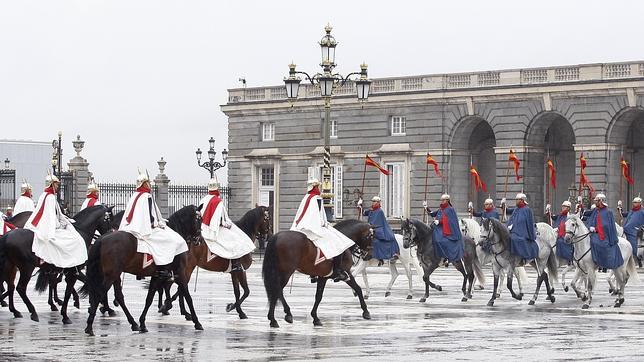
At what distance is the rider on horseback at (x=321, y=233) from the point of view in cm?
2062

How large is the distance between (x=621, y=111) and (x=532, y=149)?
486 cm

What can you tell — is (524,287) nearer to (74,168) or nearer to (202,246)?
(202,246)

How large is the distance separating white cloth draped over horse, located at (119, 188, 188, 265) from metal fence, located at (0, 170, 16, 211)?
37.8 metres

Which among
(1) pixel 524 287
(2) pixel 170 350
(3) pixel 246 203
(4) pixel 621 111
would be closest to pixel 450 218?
(1) pixel 524 287

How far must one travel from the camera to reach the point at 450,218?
27016mm

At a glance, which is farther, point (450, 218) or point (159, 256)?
point (450, 218)

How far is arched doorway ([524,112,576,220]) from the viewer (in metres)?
59.7

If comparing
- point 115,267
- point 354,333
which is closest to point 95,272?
point 115,267

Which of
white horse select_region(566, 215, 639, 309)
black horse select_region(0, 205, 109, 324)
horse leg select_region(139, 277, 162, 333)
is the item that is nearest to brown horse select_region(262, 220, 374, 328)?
horse leg select_region(139, 277, 162, 333)

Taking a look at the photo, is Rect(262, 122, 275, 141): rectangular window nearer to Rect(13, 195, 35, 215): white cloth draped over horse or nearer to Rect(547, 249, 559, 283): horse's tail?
Rect(547, 249, 559, 283): horse's tail

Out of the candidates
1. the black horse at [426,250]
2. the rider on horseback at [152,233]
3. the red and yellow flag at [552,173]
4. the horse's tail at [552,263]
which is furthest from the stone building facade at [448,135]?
the rider on horseback at [152,233]

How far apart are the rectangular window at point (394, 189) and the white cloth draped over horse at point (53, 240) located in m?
42.4

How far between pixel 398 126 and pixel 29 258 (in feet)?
143

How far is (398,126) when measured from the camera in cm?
6341
